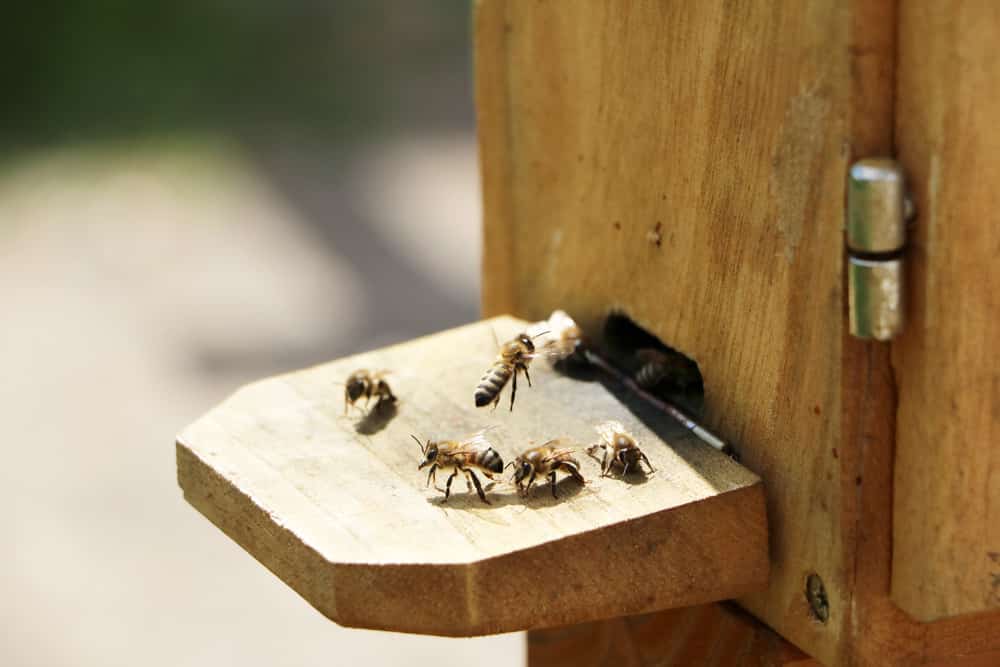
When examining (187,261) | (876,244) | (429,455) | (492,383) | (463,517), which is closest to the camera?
(876,244)

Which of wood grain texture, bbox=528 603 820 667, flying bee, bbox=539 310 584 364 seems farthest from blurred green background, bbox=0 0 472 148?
flying bee, bbox=539 310 584 364

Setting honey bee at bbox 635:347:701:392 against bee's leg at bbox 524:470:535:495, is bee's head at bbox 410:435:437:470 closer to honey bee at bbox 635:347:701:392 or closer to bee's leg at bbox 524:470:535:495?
bee's leg at bbox 524:470:535:495

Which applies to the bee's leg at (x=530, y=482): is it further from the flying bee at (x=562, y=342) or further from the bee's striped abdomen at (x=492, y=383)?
the flying bee at (x=562, y=342)

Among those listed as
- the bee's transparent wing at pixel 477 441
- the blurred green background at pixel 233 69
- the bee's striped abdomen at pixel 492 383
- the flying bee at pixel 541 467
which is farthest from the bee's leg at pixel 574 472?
the blurred green background at pixel 233 69

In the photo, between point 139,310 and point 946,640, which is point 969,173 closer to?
point 946,640

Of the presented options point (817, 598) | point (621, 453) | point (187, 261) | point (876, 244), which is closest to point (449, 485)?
point (621, 453)

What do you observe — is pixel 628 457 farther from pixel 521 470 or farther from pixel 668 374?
pixel 668 374
